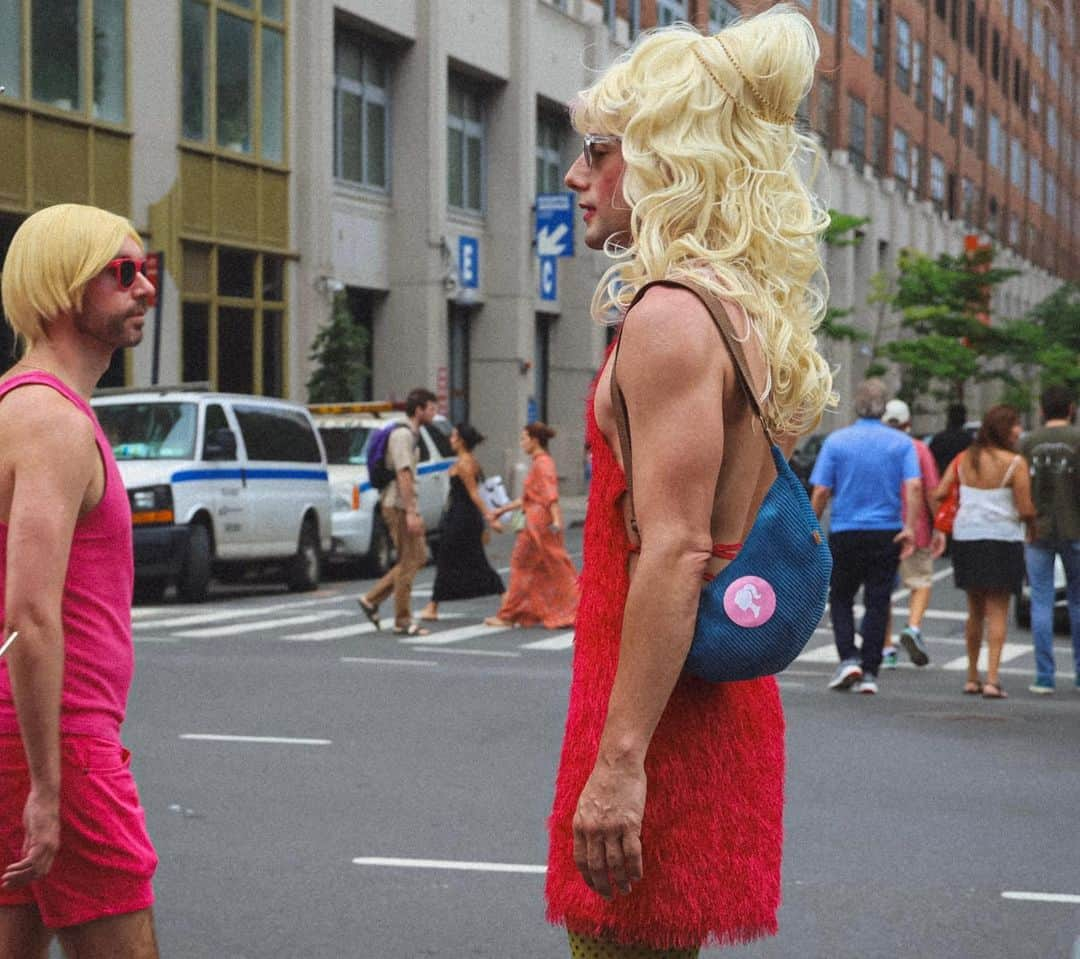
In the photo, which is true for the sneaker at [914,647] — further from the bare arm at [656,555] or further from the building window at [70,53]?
the building window at [70,53]

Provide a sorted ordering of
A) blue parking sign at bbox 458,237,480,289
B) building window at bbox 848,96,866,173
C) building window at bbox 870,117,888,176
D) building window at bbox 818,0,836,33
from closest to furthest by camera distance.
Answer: blue parking sign at bbox 458,237,480,289
building window at bbox 818,0,836,33
building window at bbox 848,96,866,173
building window at bbox 870,117,888,176

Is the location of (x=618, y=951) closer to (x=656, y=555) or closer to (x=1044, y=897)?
(x=656, y=555)

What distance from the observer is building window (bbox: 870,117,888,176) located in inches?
2542

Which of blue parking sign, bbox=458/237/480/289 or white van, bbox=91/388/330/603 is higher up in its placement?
blue parking sign, bbox=458/237/480/289

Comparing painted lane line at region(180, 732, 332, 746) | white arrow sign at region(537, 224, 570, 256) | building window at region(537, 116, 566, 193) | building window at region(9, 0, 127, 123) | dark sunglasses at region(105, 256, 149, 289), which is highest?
building window at region(537, 116, 566, 193)

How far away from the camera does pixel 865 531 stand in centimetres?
1206

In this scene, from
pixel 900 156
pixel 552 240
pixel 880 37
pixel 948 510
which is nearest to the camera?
pixel 948 510

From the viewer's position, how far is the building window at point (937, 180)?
7300cm

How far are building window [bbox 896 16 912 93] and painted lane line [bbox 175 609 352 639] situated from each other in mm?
52839

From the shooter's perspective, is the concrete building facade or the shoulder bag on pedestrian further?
the concrete building facade

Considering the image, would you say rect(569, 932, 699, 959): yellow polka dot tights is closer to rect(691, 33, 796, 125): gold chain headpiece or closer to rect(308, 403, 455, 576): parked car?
rect(691, 33, 796, 125): gold chain headpiece

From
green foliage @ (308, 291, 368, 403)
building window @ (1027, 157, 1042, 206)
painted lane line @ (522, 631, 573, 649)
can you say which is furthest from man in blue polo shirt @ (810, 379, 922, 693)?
building window @ (1027, 157, 1042, 206)

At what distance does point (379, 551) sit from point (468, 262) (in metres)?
15.3

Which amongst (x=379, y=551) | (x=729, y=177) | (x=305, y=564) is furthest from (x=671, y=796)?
(x=379, y=551)
